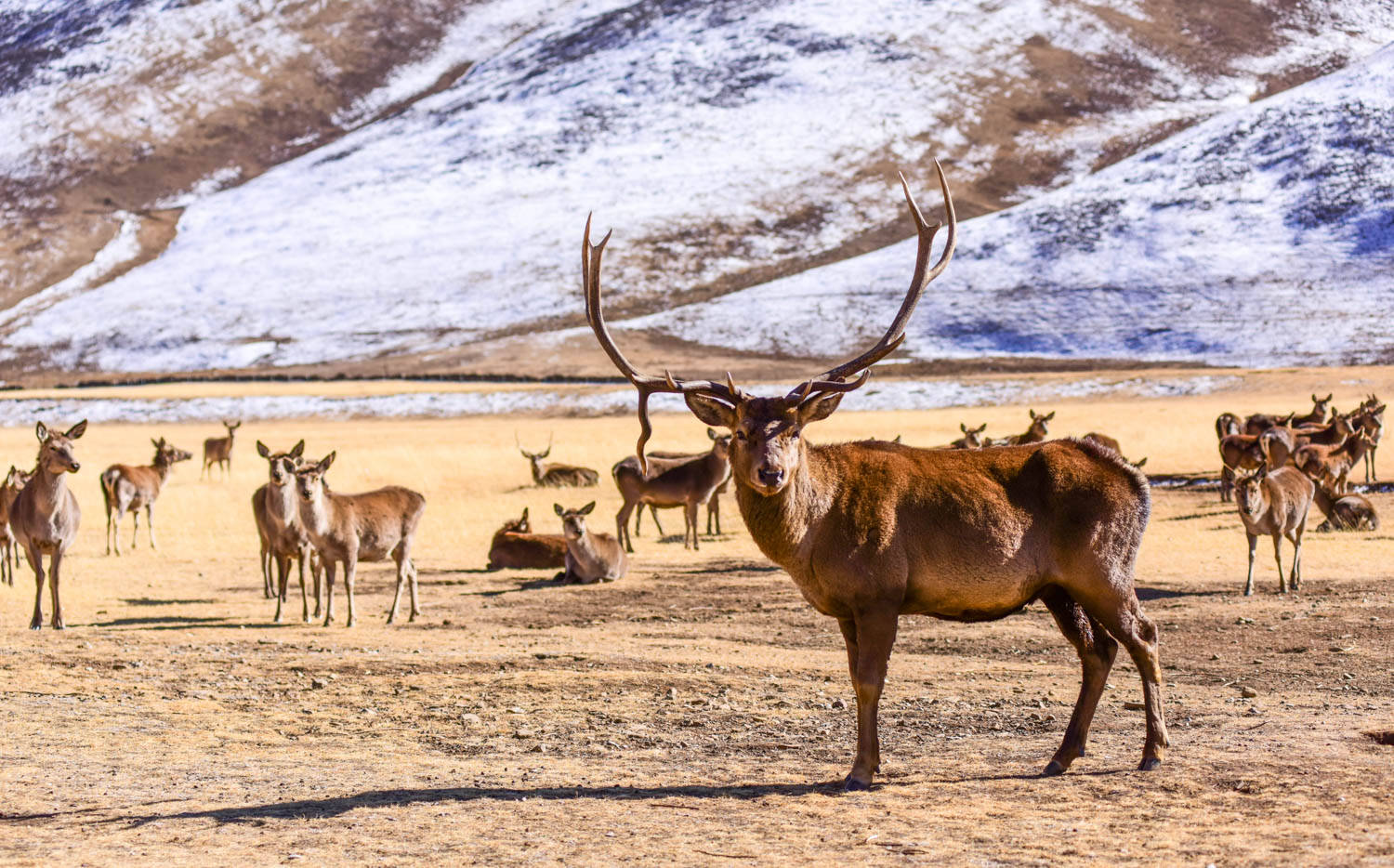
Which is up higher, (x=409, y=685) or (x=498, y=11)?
(x=498, y=11)

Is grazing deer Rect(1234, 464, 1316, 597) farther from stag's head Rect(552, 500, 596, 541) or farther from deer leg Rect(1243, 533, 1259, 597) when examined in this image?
stag's head Rect(552, 500, 596, 541)

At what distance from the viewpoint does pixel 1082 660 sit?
9.46 meters

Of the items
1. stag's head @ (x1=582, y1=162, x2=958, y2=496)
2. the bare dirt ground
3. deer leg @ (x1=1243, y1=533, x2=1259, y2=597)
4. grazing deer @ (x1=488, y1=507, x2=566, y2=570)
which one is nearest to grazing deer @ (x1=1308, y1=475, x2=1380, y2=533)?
the bare dirt ground

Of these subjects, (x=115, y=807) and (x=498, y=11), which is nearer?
(x=115, y=807)

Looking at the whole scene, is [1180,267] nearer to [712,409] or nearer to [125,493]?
[125,493]

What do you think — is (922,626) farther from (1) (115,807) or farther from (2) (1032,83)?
(2) (1032,83)

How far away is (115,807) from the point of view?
29.0 ft

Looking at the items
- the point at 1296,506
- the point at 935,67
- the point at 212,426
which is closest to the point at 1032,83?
the point at 935,67

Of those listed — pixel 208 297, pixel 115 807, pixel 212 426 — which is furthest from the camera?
pixel 208 297

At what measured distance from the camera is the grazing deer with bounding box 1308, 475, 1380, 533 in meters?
22.8

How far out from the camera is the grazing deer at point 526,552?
2162cm

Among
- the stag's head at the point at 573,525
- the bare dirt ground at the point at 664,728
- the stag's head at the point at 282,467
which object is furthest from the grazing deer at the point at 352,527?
the stag's head at the point at 573,525

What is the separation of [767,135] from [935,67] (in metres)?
18.4

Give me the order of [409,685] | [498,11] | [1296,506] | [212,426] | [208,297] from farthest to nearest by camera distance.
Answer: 1. [498,11]
2. [208,297]
3. [212,426]
4. [1296,506]
5. [409,685]
